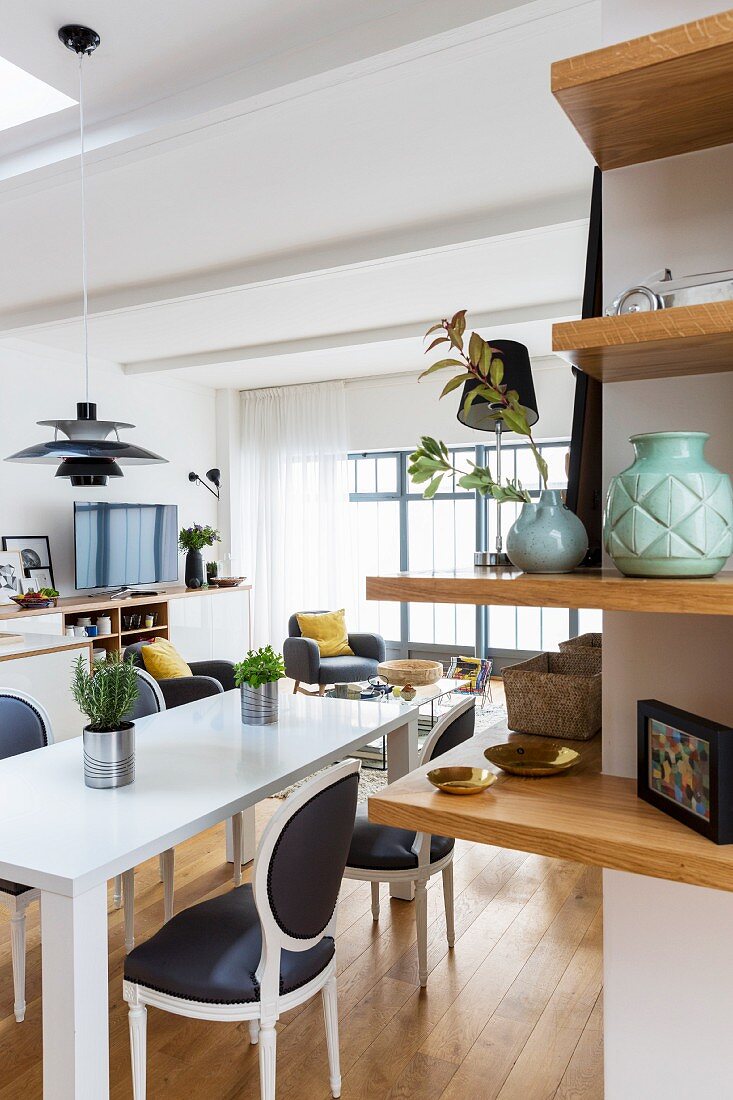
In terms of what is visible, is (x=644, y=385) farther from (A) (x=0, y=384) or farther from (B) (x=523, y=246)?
(A) (x=0, y=384)

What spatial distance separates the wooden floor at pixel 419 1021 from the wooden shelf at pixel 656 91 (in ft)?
6.70

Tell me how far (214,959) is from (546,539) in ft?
4.34

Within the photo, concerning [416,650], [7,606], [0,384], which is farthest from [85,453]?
[416,650]

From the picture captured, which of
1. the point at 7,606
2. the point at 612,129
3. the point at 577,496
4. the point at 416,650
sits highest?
the point at 612,129

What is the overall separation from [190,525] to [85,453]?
4797 mm

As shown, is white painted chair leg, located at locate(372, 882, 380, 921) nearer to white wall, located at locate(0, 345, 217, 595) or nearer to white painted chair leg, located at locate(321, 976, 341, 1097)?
white painted chair leg, located at locate(321, 976, 341, 1097)

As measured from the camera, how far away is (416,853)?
2.36 m

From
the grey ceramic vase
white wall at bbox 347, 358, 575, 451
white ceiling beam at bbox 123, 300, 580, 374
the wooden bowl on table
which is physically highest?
white ceiling beam at bbox 123, 300, 580, 374

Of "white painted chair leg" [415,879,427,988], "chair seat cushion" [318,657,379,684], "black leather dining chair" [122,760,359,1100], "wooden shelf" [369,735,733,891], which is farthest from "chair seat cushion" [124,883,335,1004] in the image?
"chair seat cushion" [318,657,379,684]

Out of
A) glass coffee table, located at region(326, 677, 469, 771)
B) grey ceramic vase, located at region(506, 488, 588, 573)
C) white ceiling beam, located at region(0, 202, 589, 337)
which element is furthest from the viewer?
glass coffee table, located at region(326, 677, 469, 771)

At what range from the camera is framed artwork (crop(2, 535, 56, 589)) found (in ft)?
18.5

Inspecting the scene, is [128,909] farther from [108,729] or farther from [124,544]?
[124,544]

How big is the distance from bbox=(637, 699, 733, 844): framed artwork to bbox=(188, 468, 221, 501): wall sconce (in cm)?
659

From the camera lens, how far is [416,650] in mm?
7598
